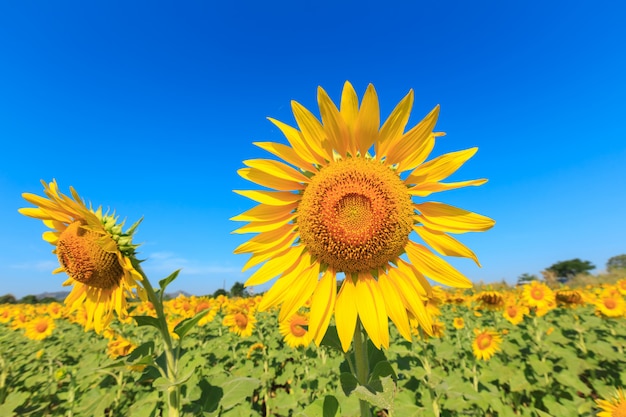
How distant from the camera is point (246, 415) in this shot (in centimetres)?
326

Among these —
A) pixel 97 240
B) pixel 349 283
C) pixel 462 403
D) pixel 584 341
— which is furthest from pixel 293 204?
pixel 584 341

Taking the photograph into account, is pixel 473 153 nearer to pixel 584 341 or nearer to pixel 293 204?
pixel 293 204

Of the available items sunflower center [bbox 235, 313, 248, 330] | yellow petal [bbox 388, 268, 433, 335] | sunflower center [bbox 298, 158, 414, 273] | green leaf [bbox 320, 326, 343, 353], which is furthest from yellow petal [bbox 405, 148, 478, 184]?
sunflower center [bbox 235, 313, 248, 330]

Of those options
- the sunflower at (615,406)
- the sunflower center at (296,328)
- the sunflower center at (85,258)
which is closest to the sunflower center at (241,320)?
the sunflower center at (296,328)

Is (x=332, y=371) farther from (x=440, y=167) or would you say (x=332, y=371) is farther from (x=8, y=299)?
(x=8, y=299)

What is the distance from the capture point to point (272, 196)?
6.61 ft

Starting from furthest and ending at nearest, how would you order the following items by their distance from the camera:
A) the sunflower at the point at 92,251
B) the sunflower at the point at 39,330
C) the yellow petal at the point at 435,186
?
the sunflower at the point at 39,330
the sunflower at the point at 92,251
the yellow petal at the point at 435,186

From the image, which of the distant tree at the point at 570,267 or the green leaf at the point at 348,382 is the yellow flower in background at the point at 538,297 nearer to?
the green leaf at the point at 348,382

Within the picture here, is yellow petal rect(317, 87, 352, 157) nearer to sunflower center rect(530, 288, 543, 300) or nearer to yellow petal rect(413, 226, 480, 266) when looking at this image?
yellow petal rect(413, 226, 480, 266)

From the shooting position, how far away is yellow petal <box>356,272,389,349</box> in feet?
5.82

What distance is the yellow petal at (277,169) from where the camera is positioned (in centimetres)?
193

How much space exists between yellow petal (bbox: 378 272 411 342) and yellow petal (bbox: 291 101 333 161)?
833 mm

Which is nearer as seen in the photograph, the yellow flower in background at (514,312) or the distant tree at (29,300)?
the yellow flower in background at (514,312)

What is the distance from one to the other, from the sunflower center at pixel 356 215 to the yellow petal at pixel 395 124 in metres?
0.15
